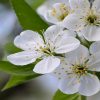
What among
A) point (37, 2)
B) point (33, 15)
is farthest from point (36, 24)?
point (37, 2)

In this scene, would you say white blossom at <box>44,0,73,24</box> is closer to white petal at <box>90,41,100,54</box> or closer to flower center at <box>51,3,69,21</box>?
flower center at <box>51,3,69,21</box>

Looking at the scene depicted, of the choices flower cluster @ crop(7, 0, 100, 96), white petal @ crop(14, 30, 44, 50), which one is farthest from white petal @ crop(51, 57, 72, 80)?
white petal @ crop(14, 30, 44, 50)

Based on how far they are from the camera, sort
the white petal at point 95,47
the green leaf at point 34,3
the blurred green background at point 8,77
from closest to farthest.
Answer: the white petal at point 95,47
the green leaf at point 34,3
the blurred green background at point 8,77

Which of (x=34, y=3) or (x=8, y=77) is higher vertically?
(x=34, y=3)

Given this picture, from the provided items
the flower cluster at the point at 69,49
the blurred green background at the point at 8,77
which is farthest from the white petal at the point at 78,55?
the blurred green background at the point at 8,77

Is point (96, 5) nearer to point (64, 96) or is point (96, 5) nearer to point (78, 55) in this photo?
point (78, 55)

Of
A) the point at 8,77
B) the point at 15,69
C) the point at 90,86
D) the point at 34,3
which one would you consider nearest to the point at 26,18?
the point at 15,69

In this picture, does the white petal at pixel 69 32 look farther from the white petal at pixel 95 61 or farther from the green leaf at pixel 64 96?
the green leaf at pixel 64 96
